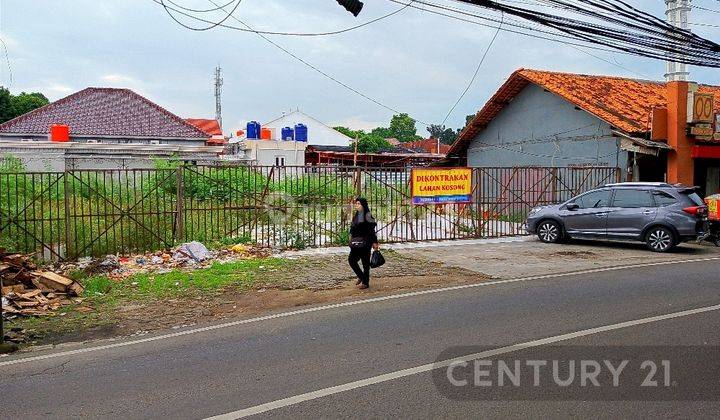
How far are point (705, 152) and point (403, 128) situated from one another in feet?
204

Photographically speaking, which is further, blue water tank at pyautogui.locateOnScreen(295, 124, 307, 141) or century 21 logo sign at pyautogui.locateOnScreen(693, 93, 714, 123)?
blue water tank at pyautogui.locateOnScreen(295, 124, 307, 141)

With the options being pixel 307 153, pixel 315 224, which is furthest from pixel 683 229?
pixel 307 153

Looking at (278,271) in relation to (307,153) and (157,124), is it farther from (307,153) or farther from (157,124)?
(157,124)

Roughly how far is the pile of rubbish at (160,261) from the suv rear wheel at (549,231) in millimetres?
7765

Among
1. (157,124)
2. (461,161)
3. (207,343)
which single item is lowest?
(207,343)

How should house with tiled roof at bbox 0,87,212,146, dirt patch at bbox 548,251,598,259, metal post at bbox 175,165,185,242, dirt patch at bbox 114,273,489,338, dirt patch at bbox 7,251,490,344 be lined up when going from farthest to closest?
house with tiled roof at bbox 0,87,212,146, dirt patch at bbox 548,251,598,259, metal post at bbox 175,165,185,242, dirt patch at bbox 114,273,489,338, dirt patch at bbox 7,251,490,344

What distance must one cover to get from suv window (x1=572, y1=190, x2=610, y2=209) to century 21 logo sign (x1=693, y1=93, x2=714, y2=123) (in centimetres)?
616

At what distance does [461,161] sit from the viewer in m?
27.7

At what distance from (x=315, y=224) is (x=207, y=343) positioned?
8.62 metres

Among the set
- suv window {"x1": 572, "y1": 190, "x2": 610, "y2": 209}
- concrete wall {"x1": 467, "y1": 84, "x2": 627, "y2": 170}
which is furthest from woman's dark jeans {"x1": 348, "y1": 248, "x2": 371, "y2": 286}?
concrete wall {"x1": 467, "y1": 84, "x2": 627, "y2": 170}

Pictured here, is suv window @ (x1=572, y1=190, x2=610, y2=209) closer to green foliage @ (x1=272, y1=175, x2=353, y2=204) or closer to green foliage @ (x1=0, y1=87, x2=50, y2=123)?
green foliage @ (x1=272, y1=175, x2=353, y2=204)

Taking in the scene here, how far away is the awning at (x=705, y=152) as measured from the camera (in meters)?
19.9

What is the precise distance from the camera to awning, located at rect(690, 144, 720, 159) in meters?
19.9

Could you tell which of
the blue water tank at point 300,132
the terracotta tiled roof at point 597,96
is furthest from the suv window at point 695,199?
the blue water tank at point 300,132
